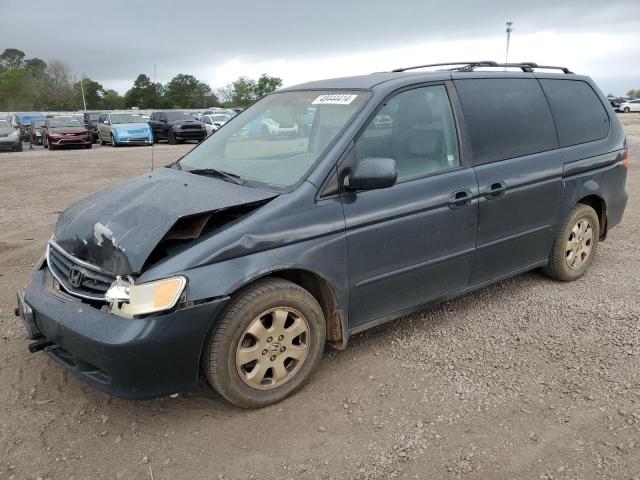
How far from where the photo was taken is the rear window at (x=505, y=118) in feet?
12.6

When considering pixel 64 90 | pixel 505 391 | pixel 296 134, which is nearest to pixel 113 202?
pixel 296 134

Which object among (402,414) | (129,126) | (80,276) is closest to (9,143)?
(129,126)

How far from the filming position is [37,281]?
334 centimetres

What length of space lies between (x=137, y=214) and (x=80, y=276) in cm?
46

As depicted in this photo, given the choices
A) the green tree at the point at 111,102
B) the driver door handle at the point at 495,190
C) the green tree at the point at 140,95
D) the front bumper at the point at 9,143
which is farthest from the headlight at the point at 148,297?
the green tree at the point at 111,102

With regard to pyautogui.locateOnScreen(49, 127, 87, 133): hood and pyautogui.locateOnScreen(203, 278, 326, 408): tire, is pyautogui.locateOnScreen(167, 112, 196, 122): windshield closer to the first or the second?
pyautogui.locateOnScreen(49, 127, 87, 133): hood

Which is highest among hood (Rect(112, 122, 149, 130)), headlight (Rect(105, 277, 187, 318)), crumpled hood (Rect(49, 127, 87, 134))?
hood (Rect(112, 122, 149, 130))

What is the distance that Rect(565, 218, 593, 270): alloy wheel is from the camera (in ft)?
15.3

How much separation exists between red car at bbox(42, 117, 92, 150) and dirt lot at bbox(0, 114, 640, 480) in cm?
2103

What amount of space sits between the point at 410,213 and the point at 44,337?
228cm

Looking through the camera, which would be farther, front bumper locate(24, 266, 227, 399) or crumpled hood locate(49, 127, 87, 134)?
crumpled hood locate(49, 127, 87, 134)

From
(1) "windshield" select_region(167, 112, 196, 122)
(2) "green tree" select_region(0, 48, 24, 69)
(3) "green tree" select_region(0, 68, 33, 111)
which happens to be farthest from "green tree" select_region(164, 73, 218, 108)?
(1) "windshield" select_region(167, 112, 196, 122)

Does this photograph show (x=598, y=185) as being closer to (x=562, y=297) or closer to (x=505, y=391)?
(x=562, y=297)

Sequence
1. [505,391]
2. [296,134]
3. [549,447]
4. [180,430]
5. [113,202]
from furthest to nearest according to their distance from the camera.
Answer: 1. [296,134]
2. [113,202]
3. [505,391]
4. [180,430]
5. [549,447]
